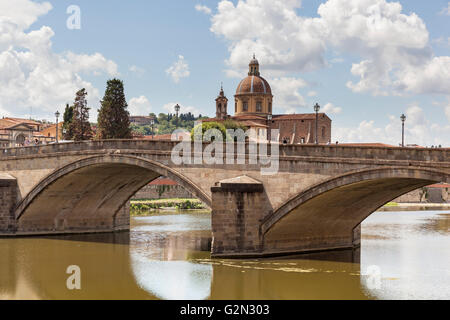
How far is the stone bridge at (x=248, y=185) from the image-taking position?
27344mm

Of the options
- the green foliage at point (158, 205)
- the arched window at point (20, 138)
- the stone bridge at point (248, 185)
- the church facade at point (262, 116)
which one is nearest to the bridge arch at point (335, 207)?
the stone bridge at point (248, 185)

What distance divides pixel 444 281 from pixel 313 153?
26.7 ft

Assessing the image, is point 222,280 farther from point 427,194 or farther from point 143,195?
point 427,194

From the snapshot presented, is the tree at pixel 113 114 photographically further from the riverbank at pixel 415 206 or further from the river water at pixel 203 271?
the riverbank at pixel 415 206

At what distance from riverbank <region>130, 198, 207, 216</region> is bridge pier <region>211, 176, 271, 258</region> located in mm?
34487

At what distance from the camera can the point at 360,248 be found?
116 feet

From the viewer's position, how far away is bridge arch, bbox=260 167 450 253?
26.6 m

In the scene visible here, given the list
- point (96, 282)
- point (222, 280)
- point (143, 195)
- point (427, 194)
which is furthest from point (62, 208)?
point (427, 194)

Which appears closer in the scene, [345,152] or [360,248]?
[345,152]

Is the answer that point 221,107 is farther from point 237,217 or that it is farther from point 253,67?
point 237,217

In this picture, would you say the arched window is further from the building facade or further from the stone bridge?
the stone bridge

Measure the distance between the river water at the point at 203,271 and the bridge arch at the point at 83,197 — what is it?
7.79 feet

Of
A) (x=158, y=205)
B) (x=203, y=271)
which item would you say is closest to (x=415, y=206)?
(x=158, y=205)
